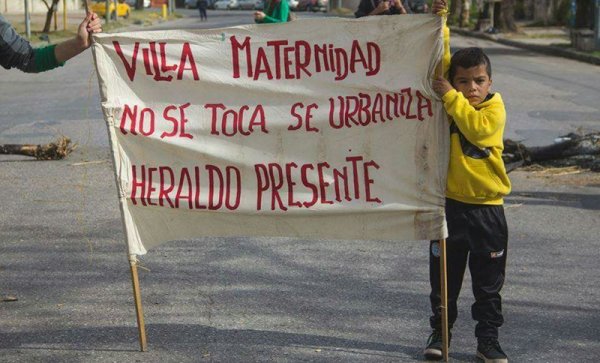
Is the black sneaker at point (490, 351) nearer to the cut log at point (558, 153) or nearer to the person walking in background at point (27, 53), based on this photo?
the person walking in background at point (27, 53)

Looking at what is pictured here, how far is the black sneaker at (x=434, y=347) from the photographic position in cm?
524

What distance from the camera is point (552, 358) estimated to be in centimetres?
536

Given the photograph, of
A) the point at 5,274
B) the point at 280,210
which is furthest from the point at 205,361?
the point at 5,274

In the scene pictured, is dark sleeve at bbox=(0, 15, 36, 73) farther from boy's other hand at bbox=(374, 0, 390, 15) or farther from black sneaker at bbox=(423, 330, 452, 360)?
boy's other hand at bbox=(374, 0, 390, 15)

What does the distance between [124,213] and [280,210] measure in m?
0.72

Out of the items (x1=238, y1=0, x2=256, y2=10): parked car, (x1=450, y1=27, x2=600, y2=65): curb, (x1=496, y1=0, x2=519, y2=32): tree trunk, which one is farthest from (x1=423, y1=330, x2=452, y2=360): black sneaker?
(x1=238, y1=0, x2=256, y2=10): parked car

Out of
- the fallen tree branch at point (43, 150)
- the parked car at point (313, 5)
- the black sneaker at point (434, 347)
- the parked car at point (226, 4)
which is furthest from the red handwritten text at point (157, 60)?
the parked car at point (226, 4)

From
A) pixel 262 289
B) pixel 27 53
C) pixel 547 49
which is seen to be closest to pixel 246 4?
pixel 547 49

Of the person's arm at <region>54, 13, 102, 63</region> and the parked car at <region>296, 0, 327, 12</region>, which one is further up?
the person's arm at <region>54, 13, 102, 63</region>

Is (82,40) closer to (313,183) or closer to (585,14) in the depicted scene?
(313,183)

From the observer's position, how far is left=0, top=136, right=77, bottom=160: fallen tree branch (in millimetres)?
11578

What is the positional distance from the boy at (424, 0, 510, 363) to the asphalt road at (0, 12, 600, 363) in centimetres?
26

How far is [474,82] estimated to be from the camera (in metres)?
5.21

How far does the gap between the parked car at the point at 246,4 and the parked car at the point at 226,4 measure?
1.15 feet
